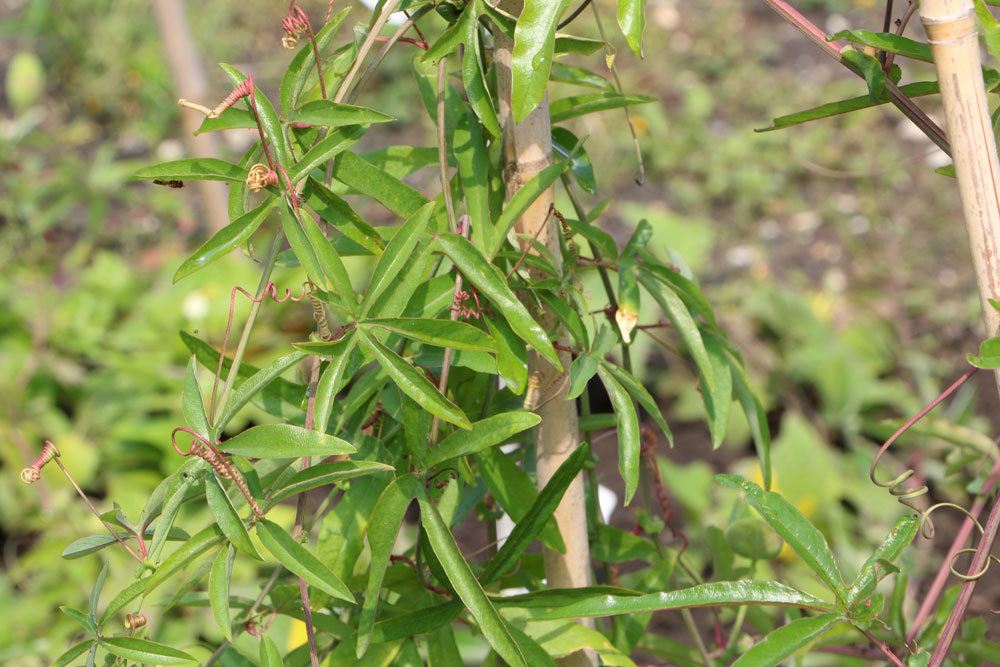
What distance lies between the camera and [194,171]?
1.97 ft

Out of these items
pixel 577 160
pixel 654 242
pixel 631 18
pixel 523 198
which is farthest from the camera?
pixel 654 242

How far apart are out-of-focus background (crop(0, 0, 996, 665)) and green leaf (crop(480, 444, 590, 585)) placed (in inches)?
24.4

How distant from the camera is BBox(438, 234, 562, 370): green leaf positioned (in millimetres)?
617

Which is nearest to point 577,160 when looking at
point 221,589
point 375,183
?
point 375,183

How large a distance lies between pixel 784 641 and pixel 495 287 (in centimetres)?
27

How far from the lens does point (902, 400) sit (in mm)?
2275

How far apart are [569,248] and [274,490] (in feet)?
1.01

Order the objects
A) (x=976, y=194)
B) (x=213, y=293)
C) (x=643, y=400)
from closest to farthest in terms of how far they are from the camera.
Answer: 1. (x=976, y=194)
2. (x=643, y=400)
3. (x=213, y=293)

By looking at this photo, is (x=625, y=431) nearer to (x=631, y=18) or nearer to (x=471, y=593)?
(x=471, y=593)

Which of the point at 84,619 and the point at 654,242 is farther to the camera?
the point at 654,242

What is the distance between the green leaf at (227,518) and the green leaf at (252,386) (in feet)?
0.12

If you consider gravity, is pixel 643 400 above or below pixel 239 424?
above

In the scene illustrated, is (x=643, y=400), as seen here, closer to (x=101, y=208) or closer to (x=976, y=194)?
(x=976, y=194)

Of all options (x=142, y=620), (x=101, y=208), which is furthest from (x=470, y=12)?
(x=101, y=208)
